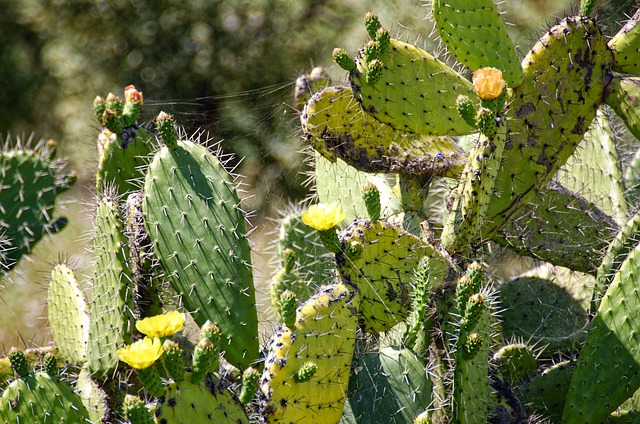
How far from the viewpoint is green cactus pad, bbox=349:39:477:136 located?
6.47 feet

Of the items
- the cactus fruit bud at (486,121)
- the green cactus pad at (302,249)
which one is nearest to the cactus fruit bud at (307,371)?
the cactus fruit bud at (486,121)

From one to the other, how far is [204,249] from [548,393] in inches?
35.7

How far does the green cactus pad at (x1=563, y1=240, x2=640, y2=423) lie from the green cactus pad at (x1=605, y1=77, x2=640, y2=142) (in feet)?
1.14

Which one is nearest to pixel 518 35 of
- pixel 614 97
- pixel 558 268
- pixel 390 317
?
pixel 558 268

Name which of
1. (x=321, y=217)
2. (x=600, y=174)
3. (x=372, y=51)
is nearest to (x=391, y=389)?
(x=321, y=217)

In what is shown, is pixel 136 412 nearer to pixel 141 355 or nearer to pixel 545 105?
pixel 141 355

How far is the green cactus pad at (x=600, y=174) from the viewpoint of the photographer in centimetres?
254

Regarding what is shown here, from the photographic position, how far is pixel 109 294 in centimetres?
187

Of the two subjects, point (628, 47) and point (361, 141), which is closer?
point (628, 47)

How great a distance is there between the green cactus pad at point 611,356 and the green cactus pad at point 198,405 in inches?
31.2

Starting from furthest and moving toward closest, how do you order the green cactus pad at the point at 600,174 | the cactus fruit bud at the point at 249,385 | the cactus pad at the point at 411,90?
the green cactus pad at the point at 600,174 → the cactus pad at the point at 411,90 → the cactus fruit bud at the point at 249,385

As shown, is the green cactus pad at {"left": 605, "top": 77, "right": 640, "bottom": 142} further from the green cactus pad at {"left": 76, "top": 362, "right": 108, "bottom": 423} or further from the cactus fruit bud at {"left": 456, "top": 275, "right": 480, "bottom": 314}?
the green cactus pad at {"left": 76, "top": 362, "right": 108, "bottom": 423}

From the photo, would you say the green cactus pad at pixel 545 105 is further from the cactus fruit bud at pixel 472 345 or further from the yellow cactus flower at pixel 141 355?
the yellow cactus flower at pixel 141 355

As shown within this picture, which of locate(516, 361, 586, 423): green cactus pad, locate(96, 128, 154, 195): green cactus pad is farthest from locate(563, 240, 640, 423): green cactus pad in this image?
locate(96, 128, 154, 195): green cactus pad
